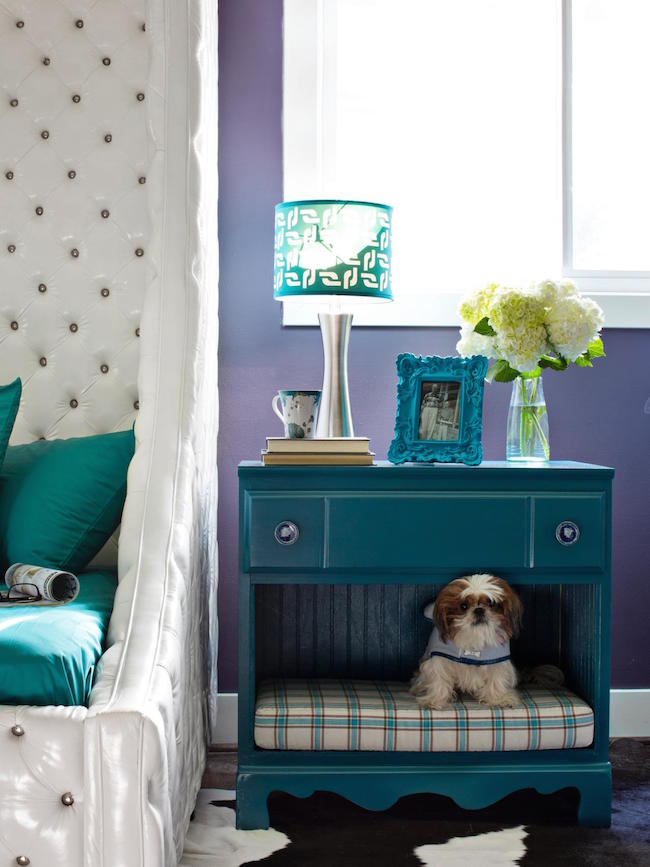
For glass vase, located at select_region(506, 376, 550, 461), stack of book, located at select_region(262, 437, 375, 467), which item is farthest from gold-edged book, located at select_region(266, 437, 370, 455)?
glass vase, located at select_region(506, 376, 550, 461)

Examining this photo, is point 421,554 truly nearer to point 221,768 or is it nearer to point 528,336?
point 528,336

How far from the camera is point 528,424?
2.11 metres

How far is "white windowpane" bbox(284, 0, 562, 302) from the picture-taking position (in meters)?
2.49

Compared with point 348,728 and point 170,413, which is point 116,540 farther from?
point 348,728

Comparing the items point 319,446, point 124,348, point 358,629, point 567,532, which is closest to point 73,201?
point 124,348

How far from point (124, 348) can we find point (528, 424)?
953mm

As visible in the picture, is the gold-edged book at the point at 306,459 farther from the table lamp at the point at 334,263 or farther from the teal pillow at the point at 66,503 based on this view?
the teal pillow at the point at 66,503

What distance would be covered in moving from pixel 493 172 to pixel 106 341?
112 cm

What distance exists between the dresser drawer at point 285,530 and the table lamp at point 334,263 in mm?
231

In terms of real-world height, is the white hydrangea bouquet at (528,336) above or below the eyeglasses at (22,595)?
above

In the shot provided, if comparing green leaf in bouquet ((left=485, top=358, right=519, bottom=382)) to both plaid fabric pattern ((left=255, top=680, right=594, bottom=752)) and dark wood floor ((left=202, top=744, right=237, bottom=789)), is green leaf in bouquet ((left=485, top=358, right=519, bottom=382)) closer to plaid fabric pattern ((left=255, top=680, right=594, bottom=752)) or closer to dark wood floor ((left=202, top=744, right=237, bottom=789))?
plaid fabric pattern ((left=255, top=680, right=594, bottom=752))

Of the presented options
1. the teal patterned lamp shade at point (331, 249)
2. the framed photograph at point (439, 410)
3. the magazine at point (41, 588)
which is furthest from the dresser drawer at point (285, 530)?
the teal patterned lamp shade at point (331, 249)

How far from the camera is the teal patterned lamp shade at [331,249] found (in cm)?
201

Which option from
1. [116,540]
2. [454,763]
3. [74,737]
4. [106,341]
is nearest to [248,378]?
[106,341]
